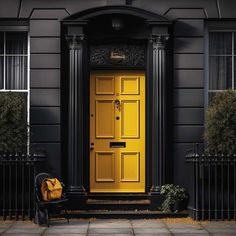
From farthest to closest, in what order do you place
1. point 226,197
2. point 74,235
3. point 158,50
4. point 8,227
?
1. point 158,50
2. point 226,197
3. point 8,227
4. point 74,235

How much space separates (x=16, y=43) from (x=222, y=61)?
4.51 m

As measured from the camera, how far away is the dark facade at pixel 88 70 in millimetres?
13891

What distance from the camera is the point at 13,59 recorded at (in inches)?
572

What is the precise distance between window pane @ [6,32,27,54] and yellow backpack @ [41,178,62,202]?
334 centimetres

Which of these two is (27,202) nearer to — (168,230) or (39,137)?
(39,137)

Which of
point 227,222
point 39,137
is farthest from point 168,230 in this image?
point 39,137

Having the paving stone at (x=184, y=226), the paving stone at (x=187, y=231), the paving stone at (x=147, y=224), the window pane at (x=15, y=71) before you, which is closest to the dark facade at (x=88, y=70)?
the window pane at (x=15, y=71)

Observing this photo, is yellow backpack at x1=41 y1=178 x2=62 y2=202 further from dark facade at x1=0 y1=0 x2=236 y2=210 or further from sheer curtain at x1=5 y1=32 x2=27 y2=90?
sheer curtain at x1=5 y1=32 x2=27 y2=90

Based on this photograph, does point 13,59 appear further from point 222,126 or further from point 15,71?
point 222,126

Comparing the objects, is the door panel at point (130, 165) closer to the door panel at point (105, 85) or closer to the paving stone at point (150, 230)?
the door panel at point (105, 85)

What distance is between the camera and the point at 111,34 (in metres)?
14.3

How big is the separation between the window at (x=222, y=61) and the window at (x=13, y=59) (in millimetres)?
4029

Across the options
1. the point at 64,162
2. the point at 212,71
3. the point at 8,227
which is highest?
the point at 212,71

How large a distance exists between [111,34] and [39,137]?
2.70 meters
